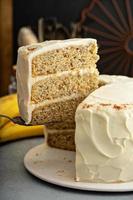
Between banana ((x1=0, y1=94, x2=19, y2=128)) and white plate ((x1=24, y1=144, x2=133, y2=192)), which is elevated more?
banana ((x1=0, y1=94, x2=19, y2=128))

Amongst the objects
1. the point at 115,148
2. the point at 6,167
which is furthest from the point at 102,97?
the point at 6,167

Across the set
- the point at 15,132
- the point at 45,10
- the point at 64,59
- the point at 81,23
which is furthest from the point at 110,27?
the point at 64,59

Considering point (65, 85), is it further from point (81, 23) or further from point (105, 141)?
point (81, 23)

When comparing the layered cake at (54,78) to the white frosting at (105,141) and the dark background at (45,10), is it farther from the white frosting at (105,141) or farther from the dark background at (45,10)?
the dark background at (45,10)

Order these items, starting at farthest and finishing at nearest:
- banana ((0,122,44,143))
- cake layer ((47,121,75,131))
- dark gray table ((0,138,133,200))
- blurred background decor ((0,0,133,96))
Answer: blurred background decor ((0,0,133,96)) < banana ((0,122,44,143)) < cake layer ((47,121,75,131)) < dark gray table ((0,138,133,200))

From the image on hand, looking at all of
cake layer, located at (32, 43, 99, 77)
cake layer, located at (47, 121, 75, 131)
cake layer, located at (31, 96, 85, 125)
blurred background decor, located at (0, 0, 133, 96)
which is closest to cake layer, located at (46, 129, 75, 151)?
cake layer, located at (47, 121, 75, 131)

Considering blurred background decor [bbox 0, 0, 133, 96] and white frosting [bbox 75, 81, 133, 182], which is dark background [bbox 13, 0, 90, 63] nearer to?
blurred background decor [bbox 0, 0, 133, 96]

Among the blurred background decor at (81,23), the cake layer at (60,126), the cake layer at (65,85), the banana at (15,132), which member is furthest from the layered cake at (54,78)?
the blurred background decor at (81,23)
